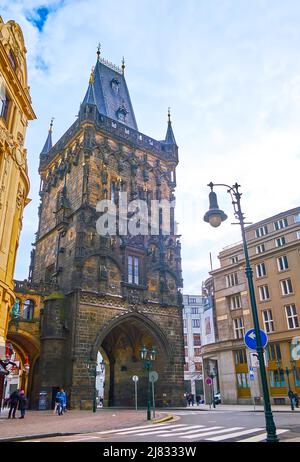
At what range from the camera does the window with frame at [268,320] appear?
39219 millimetres

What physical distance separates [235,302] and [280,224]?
10197 millimetres

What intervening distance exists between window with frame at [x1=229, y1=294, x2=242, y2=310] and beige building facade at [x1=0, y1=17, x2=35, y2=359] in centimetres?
3018

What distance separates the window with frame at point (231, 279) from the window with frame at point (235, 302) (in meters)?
1.39

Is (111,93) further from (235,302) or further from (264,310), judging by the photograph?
(264,310)

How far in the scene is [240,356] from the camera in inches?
1603

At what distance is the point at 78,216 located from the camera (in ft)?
108

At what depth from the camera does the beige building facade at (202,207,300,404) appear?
3675cm

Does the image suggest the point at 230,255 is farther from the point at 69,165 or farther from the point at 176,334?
the point at 69,165

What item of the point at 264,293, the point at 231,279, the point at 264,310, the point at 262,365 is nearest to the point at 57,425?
the point at 262,365

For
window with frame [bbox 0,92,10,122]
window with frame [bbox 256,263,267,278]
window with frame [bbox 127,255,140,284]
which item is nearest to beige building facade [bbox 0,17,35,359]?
window with frame [bbox 0,92,10,122]

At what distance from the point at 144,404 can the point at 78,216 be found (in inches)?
686

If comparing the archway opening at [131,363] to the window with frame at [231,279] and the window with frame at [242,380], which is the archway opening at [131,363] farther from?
the window with frame at [231,279]

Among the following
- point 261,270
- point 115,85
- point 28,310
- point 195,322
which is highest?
point 115,85

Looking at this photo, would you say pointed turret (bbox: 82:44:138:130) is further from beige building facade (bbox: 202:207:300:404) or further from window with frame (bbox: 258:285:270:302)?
window with frame (bbox: 258:285:270:302)
